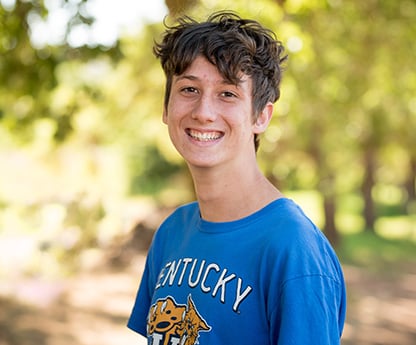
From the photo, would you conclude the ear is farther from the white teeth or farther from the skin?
the white teeth

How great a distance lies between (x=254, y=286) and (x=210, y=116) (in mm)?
524

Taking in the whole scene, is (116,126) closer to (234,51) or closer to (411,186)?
(234,51)

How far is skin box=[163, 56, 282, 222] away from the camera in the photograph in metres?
1.96

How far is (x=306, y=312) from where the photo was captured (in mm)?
1637

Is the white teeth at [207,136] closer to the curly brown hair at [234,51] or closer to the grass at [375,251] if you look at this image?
the curly brown hair at [234,51]

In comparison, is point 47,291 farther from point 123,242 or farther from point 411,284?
point 411,284

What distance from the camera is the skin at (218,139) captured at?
1956 mm

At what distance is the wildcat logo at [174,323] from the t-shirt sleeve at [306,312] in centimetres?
27

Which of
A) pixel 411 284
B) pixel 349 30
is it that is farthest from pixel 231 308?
pixel 411 284

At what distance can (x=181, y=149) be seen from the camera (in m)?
2.04

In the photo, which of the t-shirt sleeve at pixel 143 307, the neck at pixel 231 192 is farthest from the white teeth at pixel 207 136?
the t-shirt sleeve at pixel 143 307

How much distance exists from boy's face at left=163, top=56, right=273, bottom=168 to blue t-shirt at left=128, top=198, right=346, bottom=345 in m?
0.21

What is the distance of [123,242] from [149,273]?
15098 mm

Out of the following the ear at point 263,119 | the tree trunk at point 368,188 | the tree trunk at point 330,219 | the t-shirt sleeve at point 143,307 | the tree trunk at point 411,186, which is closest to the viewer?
the ear at point 263,119
